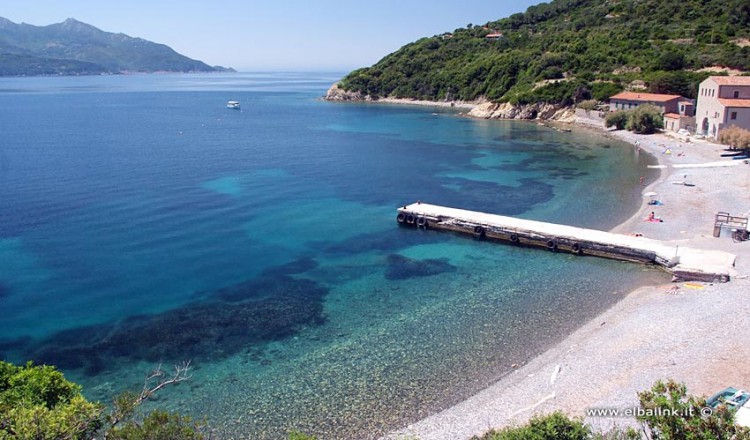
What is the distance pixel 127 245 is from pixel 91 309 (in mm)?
9451

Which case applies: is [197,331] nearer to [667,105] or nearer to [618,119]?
[618,119]

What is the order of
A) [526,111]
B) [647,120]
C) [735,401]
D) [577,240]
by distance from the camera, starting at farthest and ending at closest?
[526,111] → [647,120] → [577,240] → [735,401]

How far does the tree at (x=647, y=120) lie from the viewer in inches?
3352

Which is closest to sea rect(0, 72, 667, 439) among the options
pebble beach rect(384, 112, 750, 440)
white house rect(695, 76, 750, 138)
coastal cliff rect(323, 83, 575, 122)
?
pebble beach rect(384, 112, 750, 440)

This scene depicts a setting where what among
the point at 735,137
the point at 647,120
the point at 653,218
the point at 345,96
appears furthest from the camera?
the point at 345,96

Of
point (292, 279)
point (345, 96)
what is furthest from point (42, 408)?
point (345, 96)

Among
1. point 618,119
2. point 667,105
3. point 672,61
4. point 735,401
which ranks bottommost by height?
point 735,401

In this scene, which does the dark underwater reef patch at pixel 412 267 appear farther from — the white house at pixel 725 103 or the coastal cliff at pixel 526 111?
the coastal cliff at pixel 526 111

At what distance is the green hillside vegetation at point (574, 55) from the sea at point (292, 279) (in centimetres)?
4777

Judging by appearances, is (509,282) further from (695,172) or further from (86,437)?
(695,172)

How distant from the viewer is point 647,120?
85.3 m

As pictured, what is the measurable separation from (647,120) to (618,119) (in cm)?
666

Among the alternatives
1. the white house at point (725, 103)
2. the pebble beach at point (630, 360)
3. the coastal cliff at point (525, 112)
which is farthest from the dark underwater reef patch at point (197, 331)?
the coastal cliff at point (525, 112)

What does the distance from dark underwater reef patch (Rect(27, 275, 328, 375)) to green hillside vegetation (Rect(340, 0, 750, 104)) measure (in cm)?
9175
